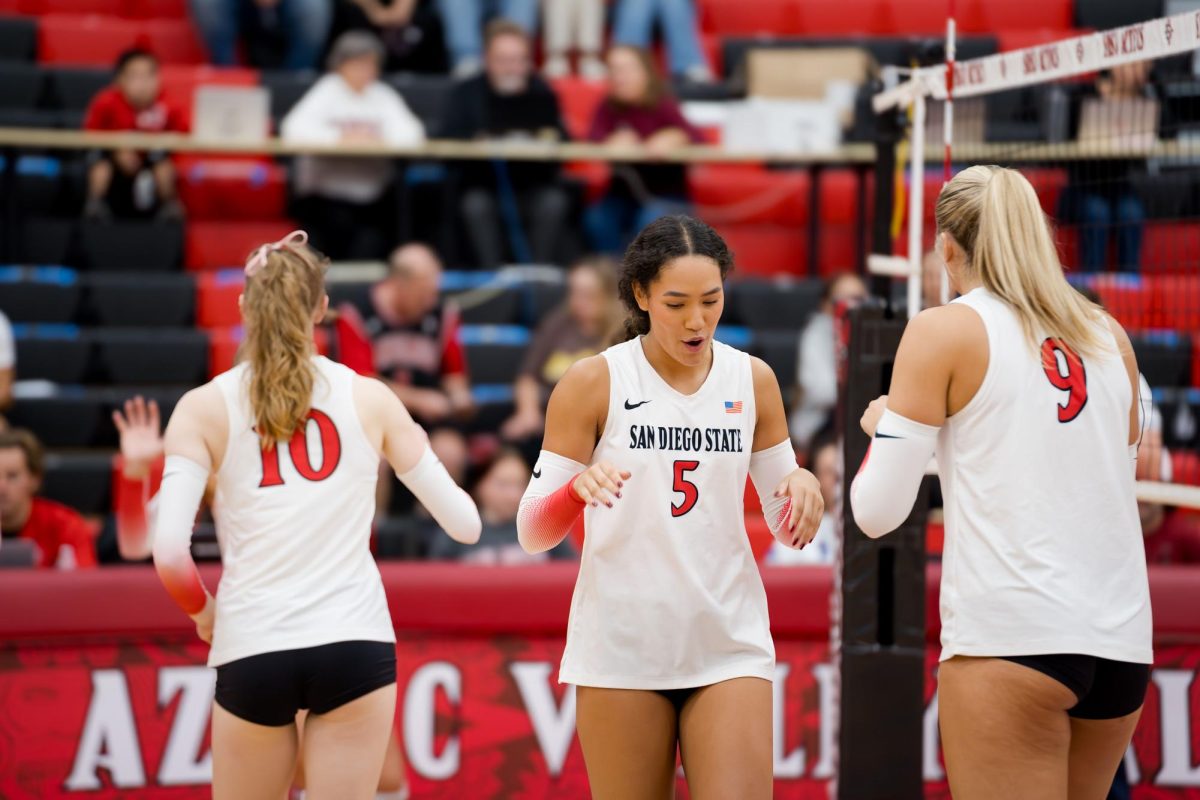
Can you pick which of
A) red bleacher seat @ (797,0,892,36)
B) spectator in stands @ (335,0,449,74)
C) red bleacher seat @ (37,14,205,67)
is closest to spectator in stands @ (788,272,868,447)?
spectator in stands @ (335,0,449,74)

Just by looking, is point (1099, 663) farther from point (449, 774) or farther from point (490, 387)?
point (490, 387)

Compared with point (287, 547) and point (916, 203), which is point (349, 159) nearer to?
point (916, 203)

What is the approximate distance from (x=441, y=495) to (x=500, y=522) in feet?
10.3

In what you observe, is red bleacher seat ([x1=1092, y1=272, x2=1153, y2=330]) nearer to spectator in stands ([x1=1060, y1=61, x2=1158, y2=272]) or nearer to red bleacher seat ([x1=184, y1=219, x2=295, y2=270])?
spectator in stands ([x1=1060, y1=61, x2=1158, y2=272])

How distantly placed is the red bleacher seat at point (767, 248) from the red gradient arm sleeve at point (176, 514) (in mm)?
7246

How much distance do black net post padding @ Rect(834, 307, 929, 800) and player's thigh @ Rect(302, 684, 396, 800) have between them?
186cm

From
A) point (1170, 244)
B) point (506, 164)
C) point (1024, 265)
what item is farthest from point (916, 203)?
point (1170, 244)

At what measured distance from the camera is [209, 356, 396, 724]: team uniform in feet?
12.2

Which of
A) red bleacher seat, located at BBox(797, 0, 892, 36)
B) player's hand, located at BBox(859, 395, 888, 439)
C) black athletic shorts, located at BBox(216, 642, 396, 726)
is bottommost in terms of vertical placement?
black athletic shorts, located at BBox(216, 642, 396, 726)

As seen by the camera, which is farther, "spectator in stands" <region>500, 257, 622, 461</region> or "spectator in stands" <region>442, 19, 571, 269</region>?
"spectator in stands" <region>442, 19, 571, 269</region>

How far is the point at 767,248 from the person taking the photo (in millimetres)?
10672

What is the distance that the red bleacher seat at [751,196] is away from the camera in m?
10.7

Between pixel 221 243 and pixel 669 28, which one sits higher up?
pixel 669 28

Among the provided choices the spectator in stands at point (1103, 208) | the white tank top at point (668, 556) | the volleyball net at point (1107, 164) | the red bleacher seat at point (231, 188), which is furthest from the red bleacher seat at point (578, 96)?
the white tank top at point (668, 556)
